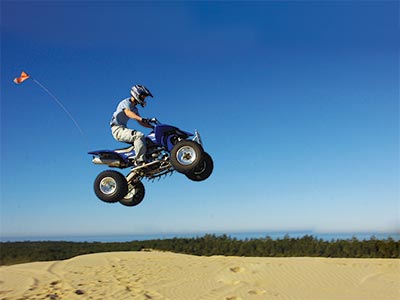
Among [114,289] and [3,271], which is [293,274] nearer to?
[114,289]

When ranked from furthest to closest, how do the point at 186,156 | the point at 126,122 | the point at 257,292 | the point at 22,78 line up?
the point at 257,292, the point at 126,122, the point at 186,156, the point at 22,78

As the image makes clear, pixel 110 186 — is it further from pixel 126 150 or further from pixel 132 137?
pixel 132 137

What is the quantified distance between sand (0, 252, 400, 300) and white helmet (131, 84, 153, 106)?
1137 centimetres

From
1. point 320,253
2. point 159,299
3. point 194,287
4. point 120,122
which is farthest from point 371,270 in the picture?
point 120,122

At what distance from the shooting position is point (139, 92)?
708cm

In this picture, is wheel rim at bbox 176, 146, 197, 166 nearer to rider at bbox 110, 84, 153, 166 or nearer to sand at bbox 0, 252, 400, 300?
rider at bbox 110, 84, 153, 166

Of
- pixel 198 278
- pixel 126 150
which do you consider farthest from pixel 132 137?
pixel 198 278

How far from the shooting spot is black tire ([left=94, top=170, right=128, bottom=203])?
8.01 metres

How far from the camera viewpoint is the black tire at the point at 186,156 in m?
7.43

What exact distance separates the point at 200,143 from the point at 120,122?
1363 millimetres

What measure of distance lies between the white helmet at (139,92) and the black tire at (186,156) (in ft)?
3.22

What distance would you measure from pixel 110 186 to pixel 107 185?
0.05 metres

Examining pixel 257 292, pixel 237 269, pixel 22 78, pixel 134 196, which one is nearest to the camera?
pixel 22 78

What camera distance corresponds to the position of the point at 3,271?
69.1 ft
